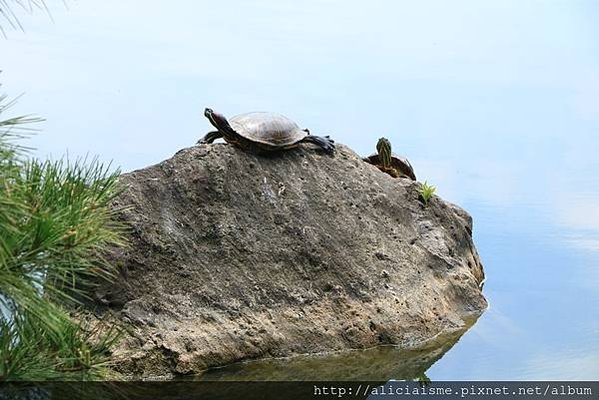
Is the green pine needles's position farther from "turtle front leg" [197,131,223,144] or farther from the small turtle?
the small turtle

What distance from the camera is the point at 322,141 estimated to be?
679 cm

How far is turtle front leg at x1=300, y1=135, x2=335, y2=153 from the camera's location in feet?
22.1

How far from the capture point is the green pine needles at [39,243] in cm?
316

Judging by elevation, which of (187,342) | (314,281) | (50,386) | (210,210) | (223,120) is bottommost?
(50,386)

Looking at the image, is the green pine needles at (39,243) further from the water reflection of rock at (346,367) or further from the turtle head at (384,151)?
the turtle head at (384,151)

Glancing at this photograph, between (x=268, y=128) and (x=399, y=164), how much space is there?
6.83 ft

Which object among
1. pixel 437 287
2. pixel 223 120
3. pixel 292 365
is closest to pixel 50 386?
pixel 292 365

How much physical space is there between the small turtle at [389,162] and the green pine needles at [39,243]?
187 inches

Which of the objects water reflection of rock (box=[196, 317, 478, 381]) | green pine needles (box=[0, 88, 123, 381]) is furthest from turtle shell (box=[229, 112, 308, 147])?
green pine needles (box=[0, 88, 123, 381])

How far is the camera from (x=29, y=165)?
11.0 feet

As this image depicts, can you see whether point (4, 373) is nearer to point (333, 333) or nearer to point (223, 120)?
point (333, 333)

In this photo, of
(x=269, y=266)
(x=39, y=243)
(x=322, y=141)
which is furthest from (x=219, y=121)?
(x=39, y=243)

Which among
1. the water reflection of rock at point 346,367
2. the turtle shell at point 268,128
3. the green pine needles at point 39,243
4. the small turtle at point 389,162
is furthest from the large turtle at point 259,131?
the green pine needles at point 39,243

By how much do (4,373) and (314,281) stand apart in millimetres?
2829
